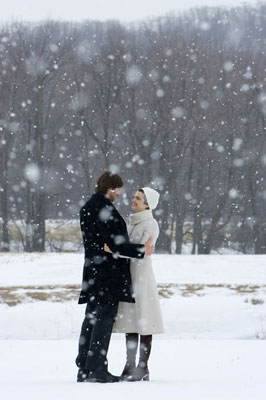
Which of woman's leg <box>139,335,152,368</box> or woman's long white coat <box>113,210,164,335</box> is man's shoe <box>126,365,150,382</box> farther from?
woman's long white coat <box>113,210,164,335</box>

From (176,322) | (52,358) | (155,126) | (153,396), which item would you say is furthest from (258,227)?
(153,396)

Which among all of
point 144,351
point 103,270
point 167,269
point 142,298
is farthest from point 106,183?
point 167,269

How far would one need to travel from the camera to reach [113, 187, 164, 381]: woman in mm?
5461

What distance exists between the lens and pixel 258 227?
2611 centimetres

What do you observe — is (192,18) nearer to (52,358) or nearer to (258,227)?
(258,227)

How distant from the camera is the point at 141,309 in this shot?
548 centimetres

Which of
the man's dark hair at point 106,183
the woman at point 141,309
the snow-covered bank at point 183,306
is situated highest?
the man's dark hair at point 106,183

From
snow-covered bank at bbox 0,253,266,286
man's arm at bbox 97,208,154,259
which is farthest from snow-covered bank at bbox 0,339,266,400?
snow-covered bank at bbox 0,253,266,286

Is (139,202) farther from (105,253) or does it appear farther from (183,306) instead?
(183,306)

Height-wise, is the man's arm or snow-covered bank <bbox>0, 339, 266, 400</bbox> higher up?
the man's arm

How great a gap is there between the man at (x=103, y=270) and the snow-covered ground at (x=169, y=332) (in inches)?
12.1

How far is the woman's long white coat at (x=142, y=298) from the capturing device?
546 cm

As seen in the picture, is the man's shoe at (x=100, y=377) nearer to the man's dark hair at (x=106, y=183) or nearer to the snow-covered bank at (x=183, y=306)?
the man's dark hair at (x=106, y=183)

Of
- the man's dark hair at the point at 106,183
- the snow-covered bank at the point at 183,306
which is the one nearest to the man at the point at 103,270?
the man's dark hair at the point at 106,183
